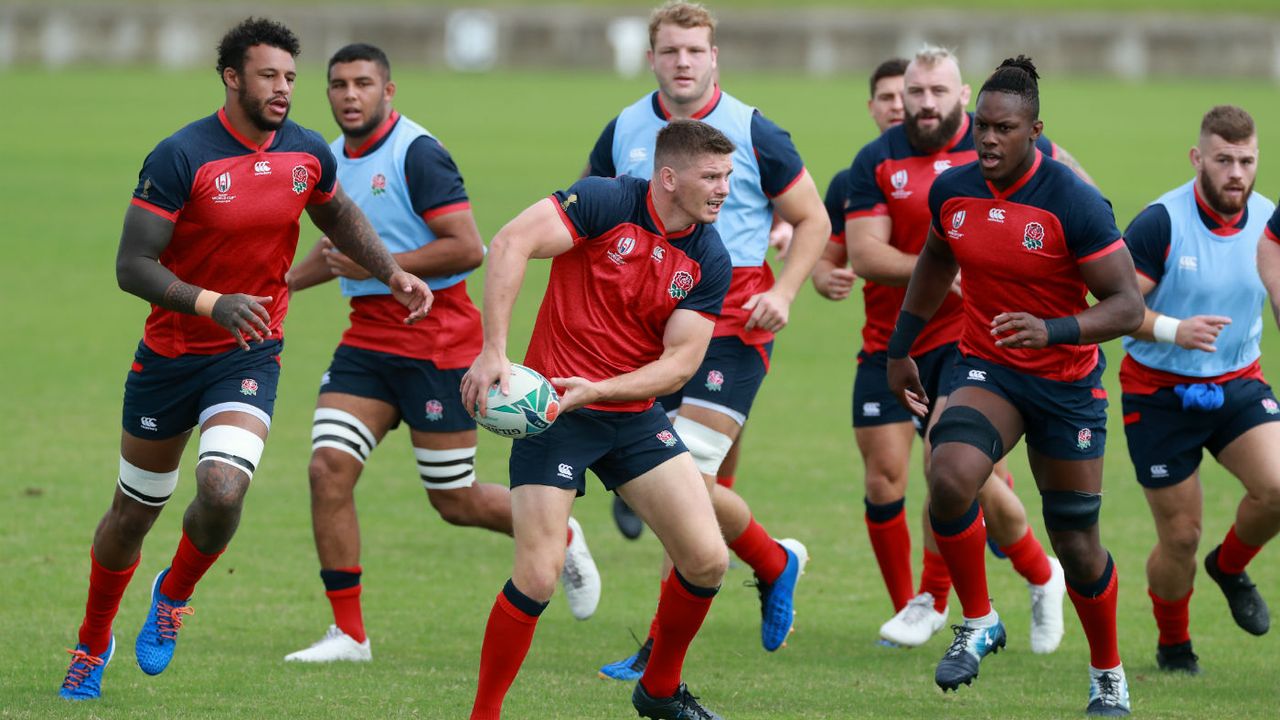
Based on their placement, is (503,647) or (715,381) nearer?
(503,647)

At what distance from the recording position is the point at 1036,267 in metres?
7.62

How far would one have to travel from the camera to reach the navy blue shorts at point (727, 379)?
889 cm

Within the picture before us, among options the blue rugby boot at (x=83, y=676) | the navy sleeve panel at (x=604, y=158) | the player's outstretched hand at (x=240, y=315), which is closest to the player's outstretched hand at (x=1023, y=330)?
the navy sleeve panel at (x=604, y=158)

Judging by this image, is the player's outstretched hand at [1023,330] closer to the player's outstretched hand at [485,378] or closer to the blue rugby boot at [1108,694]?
the blue rugby boot at [1108,694]

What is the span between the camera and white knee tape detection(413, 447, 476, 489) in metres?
9.19

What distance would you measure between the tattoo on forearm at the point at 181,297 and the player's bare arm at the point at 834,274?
3416 mm

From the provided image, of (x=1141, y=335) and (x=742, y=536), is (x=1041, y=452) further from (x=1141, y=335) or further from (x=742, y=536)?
(x=742, y=536)

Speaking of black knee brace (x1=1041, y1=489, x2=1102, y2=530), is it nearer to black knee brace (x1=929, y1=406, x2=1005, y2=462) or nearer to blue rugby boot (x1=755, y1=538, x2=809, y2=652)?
black knee brace (x1=929, y1=406, x2=1005, y2=462)

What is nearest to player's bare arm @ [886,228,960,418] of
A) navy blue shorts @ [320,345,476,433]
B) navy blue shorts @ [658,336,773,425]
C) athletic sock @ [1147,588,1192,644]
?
navy blue shorts @ [658,336,773,425]

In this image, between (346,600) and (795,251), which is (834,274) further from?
(346,600)

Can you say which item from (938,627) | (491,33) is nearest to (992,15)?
(491,33)

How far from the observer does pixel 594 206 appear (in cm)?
712

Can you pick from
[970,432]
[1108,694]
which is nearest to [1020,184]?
[970,432]

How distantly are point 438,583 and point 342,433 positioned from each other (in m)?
2.15
